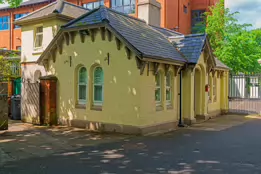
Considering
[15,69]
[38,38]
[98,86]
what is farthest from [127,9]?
[98,86]

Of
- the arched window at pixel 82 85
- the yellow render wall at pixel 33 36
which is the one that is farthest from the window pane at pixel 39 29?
the arched window at pixel 82 85

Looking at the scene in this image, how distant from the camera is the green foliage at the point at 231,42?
1186 inches

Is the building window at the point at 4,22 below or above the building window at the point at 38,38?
above

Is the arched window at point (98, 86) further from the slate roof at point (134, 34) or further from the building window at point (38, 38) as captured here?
the building window at point (38, 38)

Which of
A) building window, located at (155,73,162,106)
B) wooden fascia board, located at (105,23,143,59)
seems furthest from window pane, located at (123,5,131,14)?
wooden fascia board, located at (105,23,143,59)

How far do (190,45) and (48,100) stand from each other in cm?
777

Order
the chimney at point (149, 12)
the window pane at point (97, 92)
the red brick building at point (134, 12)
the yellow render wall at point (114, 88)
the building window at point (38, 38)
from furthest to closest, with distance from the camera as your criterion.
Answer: the red brick building at point (134, 12), the chimney at point (149, 12), the building window at point (38, 38), the window pane at point (97, 92), the yellow render wall at point (114, 88)

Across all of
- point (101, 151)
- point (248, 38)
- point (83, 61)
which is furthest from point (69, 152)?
point (248, 38)

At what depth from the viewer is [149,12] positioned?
1847cm

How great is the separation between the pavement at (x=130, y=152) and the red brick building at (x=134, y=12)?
73.1 feet

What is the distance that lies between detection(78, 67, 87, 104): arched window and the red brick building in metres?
19.3

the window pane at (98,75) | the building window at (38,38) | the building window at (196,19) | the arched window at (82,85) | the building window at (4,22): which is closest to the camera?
the window pane at (98,75)

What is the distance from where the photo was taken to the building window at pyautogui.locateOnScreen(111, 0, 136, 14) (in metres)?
33.3

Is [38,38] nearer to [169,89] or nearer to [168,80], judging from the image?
[168,80]
